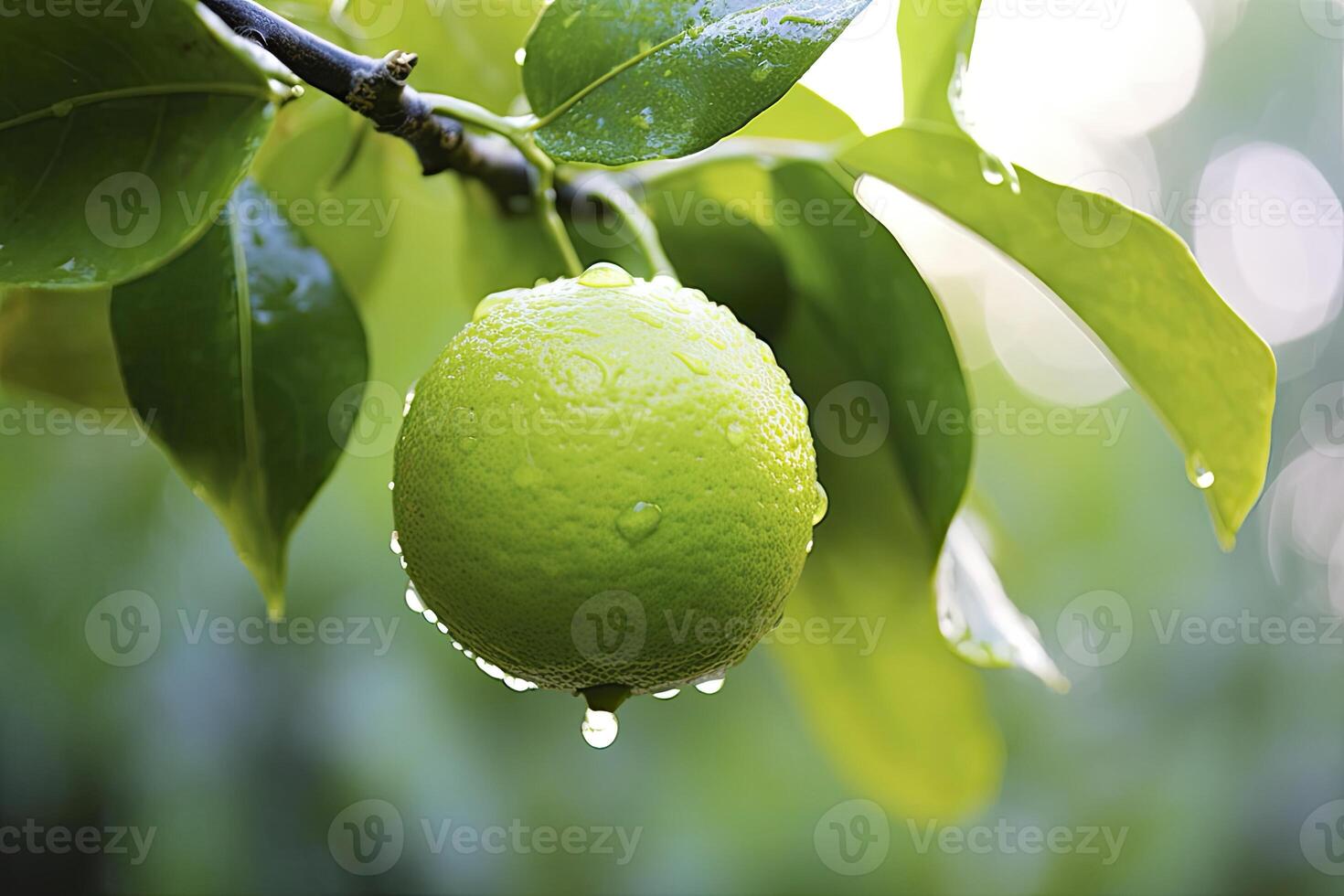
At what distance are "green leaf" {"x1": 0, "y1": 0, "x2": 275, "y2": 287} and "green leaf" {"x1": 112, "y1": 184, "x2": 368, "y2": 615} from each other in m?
0.12

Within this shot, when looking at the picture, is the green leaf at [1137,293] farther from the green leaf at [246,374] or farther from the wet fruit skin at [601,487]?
the green leaf at [246,374]

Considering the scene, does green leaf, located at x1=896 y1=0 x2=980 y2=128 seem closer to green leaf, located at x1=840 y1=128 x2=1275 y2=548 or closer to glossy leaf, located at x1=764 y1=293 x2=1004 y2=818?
green leaf, located at x1=840 y1=128 x2=1275 y2=548

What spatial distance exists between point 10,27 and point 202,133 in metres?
0.10

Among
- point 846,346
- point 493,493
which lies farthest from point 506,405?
point 846,346

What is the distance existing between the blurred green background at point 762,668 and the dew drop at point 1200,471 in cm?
26

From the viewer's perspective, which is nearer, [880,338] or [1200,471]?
[1200,471]

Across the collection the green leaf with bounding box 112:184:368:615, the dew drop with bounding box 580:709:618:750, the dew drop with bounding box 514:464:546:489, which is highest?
the dew drop with bounding box 514:464:546:489

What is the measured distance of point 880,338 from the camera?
2.47ft

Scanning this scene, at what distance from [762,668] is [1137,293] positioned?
5.72ft

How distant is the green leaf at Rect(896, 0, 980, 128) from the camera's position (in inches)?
26.2

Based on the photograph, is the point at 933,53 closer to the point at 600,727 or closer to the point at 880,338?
the point at 880,338

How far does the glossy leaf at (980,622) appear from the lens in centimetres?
75

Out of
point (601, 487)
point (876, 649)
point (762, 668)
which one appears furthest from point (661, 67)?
point (762, 668)

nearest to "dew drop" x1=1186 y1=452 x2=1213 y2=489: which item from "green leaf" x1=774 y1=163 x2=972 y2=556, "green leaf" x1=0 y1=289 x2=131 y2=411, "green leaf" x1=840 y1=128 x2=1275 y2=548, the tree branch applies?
"green leaf" x1=840 y1=128 x2=1275 y2=548
